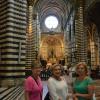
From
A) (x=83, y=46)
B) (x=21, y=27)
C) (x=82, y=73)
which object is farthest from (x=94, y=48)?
(x=82, y=73)

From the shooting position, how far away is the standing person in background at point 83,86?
170 inches

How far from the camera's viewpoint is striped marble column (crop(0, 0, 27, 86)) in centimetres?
1552

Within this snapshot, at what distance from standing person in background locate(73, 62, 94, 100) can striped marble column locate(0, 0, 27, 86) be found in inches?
445

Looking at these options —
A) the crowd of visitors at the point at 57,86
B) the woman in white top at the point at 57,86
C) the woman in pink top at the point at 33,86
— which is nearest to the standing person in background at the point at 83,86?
the crowd of visitors at the point at 57,86

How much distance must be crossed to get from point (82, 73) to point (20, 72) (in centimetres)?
1196

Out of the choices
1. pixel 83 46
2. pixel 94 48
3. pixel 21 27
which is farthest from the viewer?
pixel 94 48

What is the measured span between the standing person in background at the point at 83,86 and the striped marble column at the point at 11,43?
11.3 metres

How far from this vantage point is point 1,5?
16.1 metres

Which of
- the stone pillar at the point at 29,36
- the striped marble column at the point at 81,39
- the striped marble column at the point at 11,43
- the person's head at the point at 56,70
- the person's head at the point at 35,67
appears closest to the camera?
the person's head at the point at 35,67

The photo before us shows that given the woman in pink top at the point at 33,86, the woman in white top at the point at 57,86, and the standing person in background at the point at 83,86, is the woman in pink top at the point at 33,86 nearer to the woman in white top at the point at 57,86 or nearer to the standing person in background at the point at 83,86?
the woman in white top at the point at 57,86

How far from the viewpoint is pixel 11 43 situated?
15.7 meters

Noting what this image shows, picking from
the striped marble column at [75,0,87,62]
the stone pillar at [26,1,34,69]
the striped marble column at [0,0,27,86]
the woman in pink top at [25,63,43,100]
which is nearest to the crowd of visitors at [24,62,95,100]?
the woman in pink top at [25,63,43,100]

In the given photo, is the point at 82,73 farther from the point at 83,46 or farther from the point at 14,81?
the point at 83,46

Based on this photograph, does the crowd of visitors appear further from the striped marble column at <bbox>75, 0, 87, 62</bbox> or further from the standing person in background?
the striped marble column at <bbox>75, 0, 87, 62</bbox>
